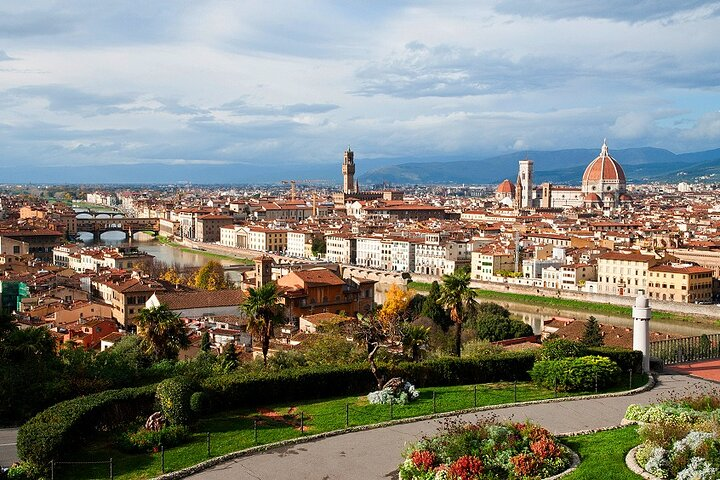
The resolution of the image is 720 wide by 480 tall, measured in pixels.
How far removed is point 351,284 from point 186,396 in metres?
28.6

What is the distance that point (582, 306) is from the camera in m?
45.3

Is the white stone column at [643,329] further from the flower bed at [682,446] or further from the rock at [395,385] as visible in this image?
the rock at [395,385]

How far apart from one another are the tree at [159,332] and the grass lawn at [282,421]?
22.8ft

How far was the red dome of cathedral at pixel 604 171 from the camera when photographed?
431ft

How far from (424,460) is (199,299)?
24.0 m

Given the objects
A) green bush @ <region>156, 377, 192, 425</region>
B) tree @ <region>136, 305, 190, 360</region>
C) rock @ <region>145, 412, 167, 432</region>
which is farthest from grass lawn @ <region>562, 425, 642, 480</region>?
tree @ <region>136, 305, 190, 360</region>

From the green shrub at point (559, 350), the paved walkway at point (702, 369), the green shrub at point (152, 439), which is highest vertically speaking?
the green shrub at point (559, 350)

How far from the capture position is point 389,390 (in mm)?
11438

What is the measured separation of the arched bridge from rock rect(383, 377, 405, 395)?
Answer: 9447 centimetres

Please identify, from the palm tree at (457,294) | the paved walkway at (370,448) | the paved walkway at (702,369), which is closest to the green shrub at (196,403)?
the paved walkway at (370,448)

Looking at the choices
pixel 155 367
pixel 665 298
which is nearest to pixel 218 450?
pixel 155 367

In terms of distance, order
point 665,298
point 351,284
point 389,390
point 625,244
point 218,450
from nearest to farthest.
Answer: point 218,450 < point 389,390 < point 351,284 < point 665,298 < point 625,244

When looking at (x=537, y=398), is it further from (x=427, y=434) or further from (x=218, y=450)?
(x=218, y=450)

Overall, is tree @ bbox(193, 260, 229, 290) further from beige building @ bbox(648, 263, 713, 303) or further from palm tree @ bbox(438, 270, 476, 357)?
palm tree @ bbox(438, 270, 476, 357)
